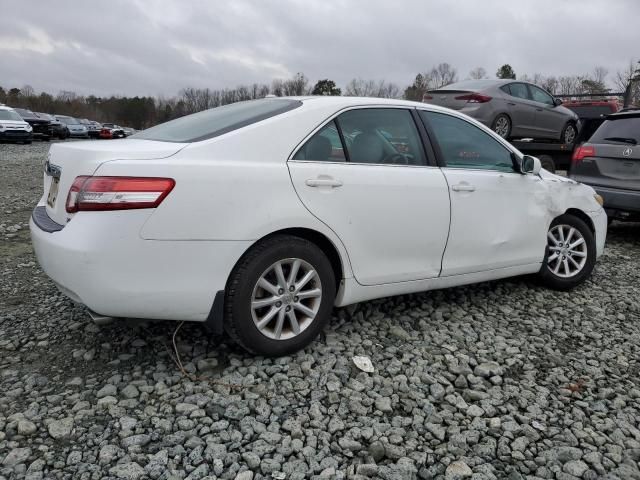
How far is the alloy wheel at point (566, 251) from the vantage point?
4.45 metres

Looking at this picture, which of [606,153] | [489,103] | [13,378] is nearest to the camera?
[13,378]

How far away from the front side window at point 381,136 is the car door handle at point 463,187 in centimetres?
28

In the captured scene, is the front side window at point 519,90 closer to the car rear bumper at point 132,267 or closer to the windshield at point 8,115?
the car rear bumper at point 132,267

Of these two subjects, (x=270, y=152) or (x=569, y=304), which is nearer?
(x=270, y=152)

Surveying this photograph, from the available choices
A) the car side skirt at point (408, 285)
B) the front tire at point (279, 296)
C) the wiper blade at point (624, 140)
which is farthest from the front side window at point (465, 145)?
the wiper blade at point (624, 140)

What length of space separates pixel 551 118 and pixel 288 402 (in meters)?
9.18

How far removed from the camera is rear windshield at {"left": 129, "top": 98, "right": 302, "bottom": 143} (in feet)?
9.87

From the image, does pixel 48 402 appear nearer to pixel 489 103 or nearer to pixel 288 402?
pixel 288 402

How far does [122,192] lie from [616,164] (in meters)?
5.76

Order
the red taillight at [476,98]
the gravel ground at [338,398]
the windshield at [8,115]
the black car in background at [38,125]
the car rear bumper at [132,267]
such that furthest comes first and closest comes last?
the black car in background at [38,125]
the windshield at [8,115]
the red taillight at [476,98]
the car rear bumper at [132,267]
the gravel ground at [338,398]

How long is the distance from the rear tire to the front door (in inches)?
194

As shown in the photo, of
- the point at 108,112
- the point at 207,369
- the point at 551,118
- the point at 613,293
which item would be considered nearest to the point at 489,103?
the point at 551,118

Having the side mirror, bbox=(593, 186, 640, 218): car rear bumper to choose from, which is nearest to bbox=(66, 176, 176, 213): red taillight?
the side mirror

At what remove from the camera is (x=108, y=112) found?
82.2 metres
